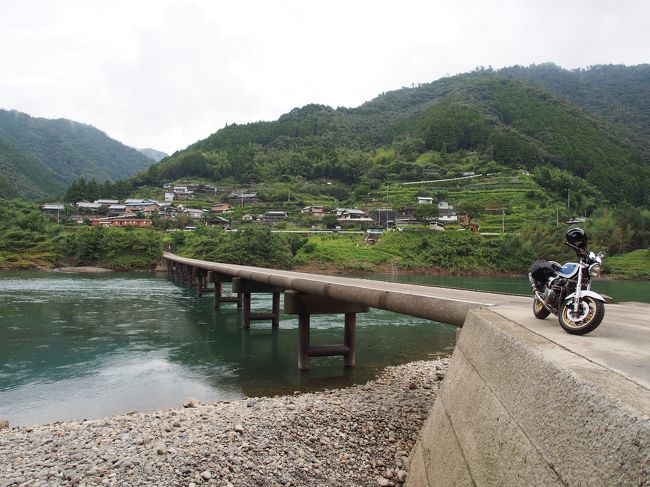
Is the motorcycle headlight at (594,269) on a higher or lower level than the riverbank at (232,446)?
higher

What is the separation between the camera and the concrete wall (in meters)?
1.87

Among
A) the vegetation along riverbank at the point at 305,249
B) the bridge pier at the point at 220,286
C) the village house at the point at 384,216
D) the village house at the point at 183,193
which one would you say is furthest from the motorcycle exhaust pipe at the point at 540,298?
the village house at the point at 183,193

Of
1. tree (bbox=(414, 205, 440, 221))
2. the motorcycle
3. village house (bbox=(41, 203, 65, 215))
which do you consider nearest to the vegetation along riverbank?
tree (bbox=(414, 205, 440, 221))

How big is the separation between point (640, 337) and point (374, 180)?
101888 millimetres

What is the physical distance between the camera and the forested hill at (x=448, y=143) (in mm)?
103438

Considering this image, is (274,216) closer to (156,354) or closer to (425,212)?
(425,212)

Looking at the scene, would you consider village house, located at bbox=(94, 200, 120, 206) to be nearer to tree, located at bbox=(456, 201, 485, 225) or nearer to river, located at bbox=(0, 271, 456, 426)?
tree, located at bbox=(456, 201, 485, 225)

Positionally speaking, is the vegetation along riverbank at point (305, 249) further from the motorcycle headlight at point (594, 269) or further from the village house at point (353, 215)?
the motorcycle headlight at point (594, 269)

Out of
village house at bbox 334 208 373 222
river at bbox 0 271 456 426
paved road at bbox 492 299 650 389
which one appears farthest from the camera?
village house at bbox 334 208 373 222

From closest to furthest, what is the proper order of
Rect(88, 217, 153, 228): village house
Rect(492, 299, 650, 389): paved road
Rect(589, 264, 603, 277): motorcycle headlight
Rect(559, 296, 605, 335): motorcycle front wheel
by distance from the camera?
Rect(492, 299, 650, 389): paved road, Rect(559, 296, 605, 335): motorcycle front wheel, Rect(589, 264, 603, 277): motorcycle headlight, Rect(88, 217, 153, 228): village house

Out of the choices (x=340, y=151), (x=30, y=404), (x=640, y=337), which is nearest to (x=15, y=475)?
(x=30, y=404)

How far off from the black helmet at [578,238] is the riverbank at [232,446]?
10.6 ft

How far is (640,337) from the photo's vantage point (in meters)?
3.92

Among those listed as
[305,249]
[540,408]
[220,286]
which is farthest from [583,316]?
[305,249]
